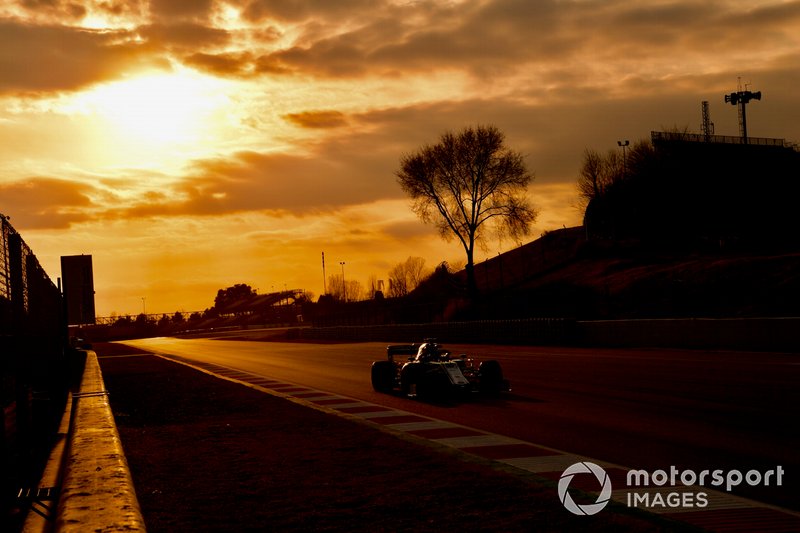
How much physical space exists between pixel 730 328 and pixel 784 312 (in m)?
10.5

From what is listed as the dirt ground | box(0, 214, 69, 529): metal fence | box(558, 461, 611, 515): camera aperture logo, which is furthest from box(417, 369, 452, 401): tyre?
box(558, 461, 611, 515): camera aperture logo

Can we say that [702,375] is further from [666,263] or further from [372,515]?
[666,263]

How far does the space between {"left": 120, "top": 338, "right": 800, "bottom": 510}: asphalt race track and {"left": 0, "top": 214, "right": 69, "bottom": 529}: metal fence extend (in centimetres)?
548

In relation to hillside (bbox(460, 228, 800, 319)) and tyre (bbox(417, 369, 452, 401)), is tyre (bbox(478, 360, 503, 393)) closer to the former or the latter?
tyre (bbox(417, 369, 452, 401))

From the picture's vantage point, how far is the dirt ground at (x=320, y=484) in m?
6.36

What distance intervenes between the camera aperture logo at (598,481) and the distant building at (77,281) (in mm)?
28879

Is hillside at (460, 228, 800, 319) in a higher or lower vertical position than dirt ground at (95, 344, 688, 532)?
higher

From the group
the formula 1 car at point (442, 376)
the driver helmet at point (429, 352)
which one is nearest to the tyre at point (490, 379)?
the formula 1 car at point (442, 376)

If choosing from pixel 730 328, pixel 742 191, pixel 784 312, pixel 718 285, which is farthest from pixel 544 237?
pixel 730 328

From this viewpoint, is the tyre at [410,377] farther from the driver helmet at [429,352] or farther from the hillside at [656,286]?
the hillside at [656,286]

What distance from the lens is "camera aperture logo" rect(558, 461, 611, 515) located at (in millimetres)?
6434

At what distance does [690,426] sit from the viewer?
35.8ft

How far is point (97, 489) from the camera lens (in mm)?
5230

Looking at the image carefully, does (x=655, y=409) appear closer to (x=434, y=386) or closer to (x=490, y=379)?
(x=490, y=379)
